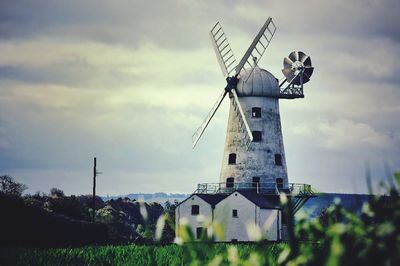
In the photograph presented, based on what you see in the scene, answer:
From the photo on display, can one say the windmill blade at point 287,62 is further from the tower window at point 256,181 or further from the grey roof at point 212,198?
the grey roof at point 212,198

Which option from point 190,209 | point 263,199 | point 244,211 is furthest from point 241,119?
point 190,209

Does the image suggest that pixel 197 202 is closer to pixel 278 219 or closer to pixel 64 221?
pixel 278 219

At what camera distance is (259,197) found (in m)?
48.5

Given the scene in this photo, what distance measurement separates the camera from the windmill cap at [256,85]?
163 feet

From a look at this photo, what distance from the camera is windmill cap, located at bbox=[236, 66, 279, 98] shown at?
49.7 m

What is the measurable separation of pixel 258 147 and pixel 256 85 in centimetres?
480

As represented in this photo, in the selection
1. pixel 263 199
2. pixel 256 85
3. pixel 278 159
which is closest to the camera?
pixel 263 199

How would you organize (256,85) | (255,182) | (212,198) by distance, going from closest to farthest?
(255,182) → (256,85) → (212,198)

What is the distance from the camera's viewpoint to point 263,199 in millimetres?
48625

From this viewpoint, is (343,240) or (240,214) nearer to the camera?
(343,240)

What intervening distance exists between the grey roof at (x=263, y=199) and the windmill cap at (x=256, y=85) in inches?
302

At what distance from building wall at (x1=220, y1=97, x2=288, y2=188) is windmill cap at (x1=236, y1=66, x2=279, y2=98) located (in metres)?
0.40

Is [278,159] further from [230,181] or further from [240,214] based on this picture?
[240,214]

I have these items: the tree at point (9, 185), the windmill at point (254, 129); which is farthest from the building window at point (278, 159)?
the tree at point (9, 185)
